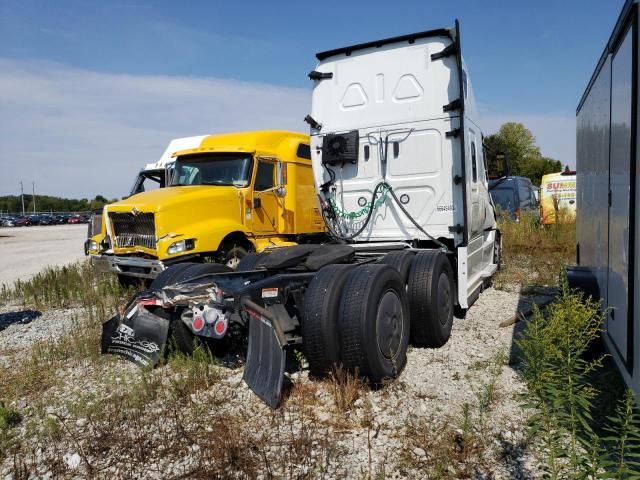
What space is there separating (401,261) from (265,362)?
7.39 feet

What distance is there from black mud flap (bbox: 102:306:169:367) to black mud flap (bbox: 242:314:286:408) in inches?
42.4

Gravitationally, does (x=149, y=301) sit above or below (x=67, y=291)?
above

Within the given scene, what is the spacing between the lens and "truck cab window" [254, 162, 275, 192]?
9469mm

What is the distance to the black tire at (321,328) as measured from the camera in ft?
13.9

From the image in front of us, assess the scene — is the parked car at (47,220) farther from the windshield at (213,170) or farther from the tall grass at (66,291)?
the windshield at (213,170)

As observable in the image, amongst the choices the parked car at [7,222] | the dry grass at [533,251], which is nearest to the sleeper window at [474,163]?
the dry grass at [533,251]

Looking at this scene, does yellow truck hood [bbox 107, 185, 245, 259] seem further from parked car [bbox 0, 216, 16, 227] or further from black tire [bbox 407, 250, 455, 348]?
parked car [bbox 0, 216, 16, 227]

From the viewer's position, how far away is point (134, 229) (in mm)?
8594

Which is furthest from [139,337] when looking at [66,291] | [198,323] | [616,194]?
[66,291]

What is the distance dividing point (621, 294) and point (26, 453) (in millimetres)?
4298

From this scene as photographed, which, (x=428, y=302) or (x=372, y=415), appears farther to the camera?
(x=428, y=302)

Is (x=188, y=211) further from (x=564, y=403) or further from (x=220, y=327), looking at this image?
(x=564, y=403)

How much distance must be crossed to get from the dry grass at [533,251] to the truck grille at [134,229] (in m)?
5.99

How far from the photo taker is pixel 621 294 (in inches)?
141
